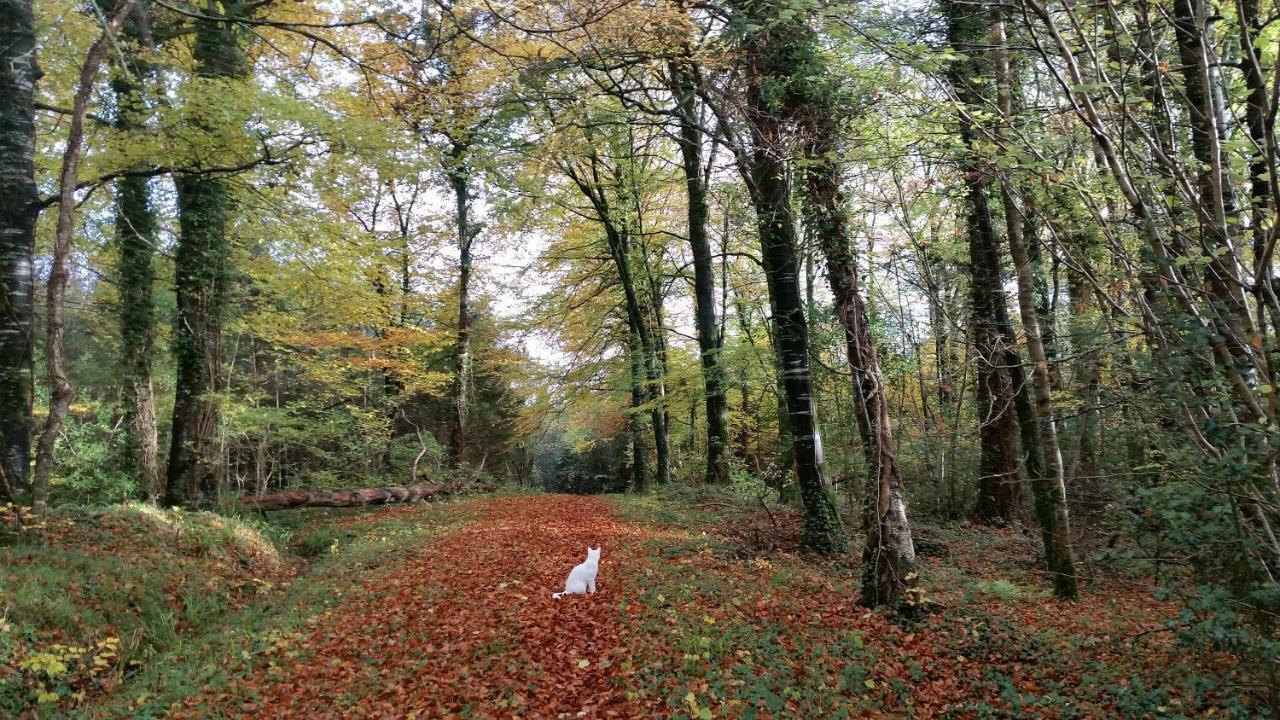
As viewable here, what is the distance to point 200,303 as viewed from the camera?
9.55m

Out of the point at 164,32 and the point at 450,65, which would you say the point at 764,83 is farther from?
the point at 164,32

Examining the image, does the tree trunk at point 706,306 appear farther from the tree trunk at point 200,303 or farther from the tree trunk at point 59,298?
the tree trunk at point 59,298

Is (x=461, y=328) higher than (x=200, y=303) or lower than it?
higher

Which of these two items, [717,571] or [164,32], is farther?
[164,32]

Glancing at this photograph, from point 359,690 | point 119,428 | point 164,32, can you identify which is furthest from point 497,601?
point 164,32

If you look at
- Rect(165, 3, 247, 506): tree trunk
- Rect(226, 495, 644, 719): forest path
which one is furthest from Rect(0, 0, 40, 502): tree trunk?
Rect(226, 495, 644, 719): forest path

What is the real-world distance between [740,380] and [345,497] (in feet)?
30.7

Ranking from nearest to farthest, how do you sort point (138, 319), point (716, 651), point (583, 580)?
1. point (716, 651)
2. point (583, 580)
3. point (138, 319)

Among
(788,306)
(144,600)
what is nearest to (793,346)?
(788,306)

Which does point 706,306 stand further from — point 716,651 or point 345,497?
point 716,651

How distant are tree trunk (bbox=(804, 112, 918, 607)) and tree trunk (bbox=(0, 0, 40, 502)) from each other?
28.9ft

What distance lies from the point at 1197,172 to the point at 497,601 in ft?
22.2

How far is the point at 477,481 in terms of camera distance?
19.2 meters

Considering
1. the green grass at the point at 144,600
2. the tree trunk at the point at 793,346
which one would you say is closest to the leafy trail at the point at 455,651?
the green grass at the point at 144,600
